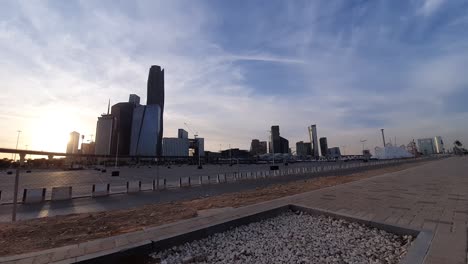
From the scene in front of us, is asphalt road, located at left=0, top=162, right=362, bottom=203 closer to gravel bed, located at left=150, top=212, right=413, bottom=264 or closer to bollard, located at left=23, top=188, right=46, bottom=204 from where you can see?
bollard, located at left=23, top=188, right=46, bottom=204

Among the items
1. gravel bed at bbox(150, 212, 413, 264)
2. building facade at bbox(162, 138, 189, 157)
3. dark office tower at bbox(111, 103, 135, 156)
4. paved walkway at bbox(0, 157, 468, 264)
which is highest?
dark office tower at bbox(111, 103, 135, 156)

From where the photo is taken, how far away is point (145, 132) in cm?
14675

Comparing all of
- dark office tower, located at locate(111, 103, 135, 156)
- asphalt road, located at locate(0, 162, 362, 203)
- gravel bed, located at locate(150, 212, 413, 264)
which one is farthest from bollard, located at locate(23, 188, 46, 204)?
dark office tower, located at locate(111, 103, 135, 156)

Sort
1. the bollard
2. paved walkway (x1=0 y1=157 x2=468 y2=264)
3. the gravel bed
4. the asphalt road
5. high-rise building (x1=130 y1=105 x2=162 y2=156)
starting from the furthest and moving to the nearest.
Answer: high-rise building (x1=130 y1=105 x2=162 y2=156)
the asphalt road
the bollard
the gravel bed
paved walkway (x1=0 y1=157 x2=468 y2=264)

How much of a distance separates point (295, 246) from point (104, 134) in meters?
152

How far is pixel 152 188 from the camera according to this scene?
20.9 m

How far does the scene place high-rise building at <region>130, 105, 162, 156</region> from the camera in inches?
5758

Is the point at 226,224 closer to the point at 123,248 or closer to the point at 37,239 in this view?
the point at 123,248

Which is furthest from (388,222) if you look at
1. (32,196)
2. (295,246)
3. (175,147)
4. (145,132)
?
(175,147)

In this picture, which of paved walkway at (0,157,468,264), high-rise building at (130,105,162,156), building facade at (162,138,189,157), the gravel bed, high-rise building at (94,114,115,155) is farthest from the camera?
building facade at (162,138,189,157)

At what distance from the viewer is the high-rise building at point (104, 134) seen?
132 meters

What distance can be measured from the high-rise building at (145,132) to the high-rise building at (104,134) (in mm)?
13558

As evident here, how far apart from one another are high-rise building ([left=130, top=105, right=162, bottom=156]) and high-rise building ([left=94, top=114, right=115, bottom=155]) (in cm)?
1356

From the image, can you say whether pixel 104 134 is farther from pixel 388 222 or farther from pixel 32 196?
pixel 388 222
